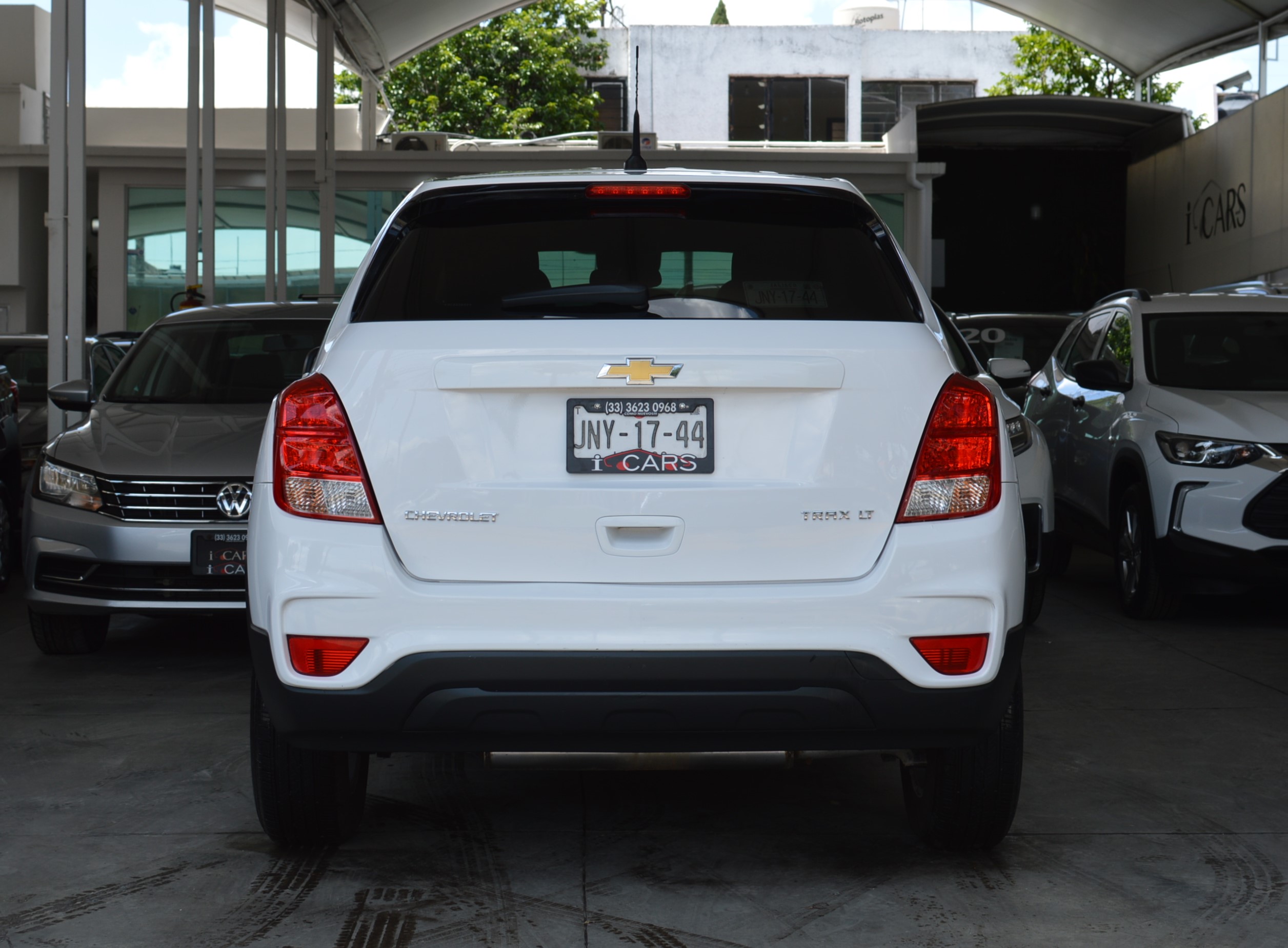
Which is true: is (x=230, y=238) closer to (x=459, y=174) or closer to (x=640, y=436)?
(x=459, y=174)

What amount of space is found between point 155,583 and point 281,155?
41.0ft

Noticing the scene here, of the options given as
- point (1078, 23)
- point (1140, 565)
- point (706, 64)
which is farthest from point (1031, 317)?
point (706, 64)

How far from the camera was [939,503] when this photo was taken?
3.35m

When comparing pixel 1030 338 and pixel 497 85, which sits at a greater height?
pixel 497 85

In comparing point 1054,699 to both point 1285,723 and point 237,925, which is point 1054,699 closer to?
point 1285,723

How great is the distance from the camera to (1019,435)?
23.2 ft

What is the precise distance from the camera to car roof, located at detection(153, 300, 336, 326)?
852 centimetres

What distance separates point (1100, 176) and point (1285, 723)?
2405cm

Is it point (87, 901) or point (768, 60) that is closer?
point (87, 901)

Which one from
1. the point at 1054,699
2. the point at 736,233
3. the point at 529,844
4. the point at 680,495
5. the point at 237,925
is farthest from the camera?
the point at 1054,699

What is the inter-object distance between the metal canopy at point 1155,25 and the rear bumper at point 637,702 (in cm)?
2105

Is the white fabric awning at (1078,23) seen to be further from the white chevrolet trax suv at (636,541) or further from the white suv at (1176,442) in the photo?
the white chevrolet trax suv at (636,541)

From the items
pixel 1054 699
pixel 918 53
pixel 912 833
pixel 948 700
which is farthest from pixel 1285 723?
pixel 918 53

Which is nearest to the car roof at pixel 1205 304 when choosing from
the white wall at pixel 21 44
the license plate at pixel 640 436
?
the license plate at pixel 640 436
